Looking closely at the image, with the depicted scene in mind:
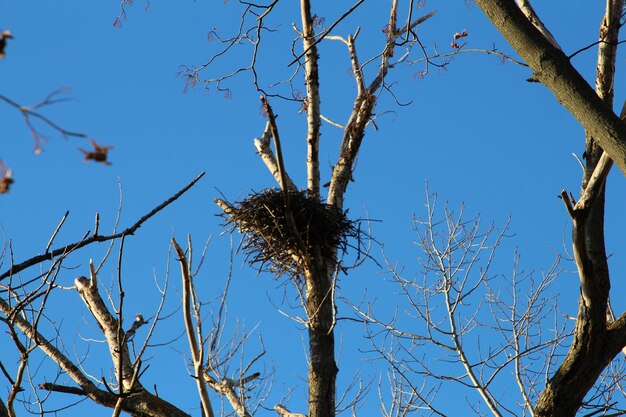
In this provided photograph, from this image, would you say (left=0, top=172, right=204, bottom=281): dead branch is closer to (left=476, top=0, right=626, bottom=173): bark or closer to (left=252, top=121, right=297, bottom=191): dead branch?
(left=476, top=0, right=626, bottom=173): bark

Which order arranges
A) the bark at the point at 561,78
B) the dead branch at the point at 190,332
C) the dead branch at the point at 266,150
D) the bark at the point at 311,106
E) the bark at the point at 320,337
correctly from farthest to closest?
the dead branch at the point at 266,150
the bark at the point at 311,106
the bark at the point at 320,337
the bark at the point at 561,78
the dead branch at the point at 190,332

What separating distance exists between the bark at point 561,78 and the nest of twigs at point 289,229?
7.86 ft

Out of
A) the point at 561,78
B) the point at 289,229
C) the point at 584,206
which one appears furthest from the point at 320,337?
the point at 561,78

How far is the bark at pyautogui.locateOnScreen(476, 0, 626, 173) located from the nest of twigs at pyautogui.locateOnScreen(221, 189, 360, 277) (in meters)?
2.40

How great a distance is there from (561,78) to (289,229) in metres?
2.62

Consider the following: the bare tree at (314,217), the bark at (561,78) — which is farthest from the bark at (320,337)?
the bark at (561,78)

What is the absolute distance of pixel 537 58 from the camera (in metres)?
3.81

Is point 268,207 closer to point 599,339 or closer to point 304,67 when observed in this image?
point 304,67

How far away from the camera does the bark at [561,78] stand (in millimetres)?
3557

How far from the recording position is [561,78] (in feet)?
12.3

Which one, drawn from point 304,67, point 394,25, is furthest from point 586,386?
point 394,25

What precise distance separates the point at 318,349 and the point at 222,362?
2.23m

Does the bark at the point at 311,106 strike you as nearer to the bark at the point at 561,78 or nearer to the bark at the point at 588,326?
the bark at the point at 588,326

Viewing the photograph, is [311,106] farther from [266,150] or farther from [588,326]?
[588,326]
